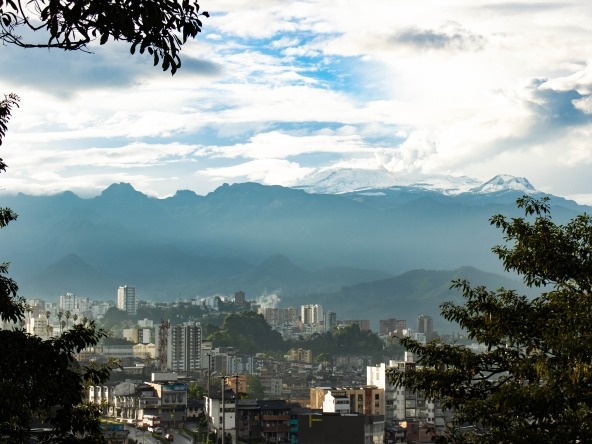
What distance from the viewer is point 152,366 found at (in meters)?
87.6

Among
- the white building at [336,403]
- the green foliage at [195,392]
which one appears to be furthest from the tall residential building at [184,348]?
the white building at [336,403]

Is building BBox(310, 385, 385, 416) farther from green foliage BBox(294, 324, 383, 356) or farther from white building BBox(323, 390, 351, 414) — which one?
green foliage BBox(294, 324, 383, 356)

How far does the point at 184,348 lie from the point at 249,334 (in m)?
18.6

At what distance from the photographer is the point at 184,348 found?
98.1 meters

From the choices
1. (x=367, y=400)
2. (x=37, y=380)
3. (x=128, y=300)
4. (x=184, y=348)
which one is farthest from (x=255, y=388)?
(x=128, y=300)

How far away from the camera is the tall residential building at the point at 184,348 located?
320ft

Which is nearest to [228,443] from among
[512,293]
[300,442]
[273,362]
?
[300,442]

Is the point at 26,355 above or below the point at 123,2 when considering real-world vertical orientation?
below

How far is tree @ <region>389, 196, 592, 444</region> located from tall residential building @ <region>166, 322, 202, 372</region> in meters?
90.0

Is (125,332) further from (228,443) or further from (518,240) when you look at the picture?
(518,240)

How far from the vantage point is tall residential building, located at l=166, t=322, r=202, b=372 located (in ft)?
320

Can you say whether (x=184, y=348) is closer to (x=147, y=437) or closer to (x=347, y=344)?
(x=347, y=344)

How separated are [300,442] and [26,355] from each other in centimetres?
2997

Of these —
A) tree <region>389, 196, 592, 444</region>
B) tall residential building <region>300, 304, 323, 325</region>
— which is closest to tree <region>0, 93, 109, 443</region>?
tree <region>389, 196, 592, 444</region>
